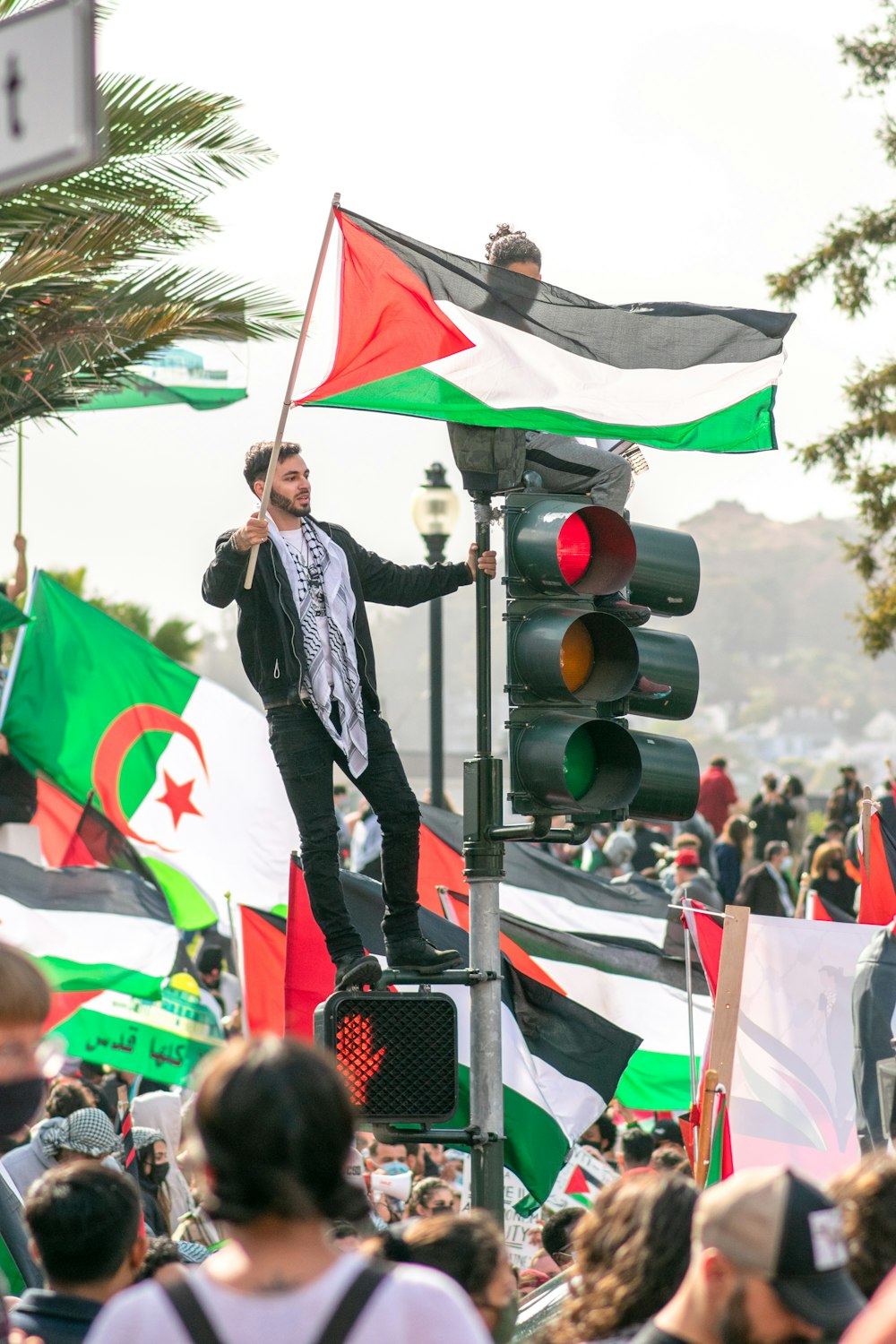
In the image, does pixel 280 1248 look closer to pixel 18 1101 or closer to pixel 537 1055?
pixel 18 1101

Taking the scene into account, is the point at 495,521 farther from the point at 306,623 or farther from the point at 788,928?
the point at 788,928

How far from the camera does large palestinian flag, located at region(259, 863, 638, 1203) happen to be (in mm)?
8609

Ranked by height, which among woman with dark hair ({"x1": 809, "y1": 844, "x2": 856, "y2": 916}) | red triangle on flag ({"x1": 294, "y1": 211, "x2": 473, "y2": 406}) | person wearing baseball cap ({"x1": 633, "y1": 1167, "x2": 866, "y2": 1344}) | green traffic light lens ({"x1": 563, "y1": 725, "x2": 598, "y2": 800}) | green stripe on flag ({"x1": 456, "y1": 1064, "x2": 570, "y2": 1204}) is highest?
red triangle on flag ({"x1": 294, "y1": 211, "x2": 473, "y2": 406})

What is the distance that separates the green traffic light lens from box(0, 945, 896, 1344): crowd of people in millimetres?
1675

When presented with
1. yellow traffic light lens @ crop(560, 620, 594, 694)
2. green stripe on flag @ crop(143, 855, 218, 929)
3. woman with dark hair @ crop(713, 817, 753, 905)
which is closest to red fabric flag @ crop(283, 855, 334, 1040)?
yellow traffic light lens @ crop(560, 620, 594, 694)

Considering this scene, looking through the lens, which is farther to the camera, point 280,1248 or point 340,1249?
point 340,1249

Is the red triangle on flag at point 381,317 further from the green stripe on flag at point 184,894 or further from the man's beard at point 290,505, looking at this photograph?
the green stripe on flag at point 184,894

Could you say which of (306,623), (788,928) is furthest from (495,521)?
(788,928)

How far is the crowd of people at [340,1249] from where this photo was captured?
2.78 m

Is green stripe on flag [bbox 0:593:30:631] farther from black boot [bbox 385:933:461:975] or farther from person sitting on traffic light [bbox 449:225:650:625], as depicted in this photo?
black boot [bbox 385:933:461:975]

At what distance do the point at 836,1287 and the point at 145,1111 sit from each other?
272 inches

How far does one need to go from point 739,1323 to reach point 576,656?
12.4ft

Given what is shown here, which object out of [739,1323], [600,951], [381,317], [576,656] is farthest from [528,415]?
[739,1323]

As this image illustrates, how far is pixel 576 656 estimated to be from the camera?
6.76 meters
